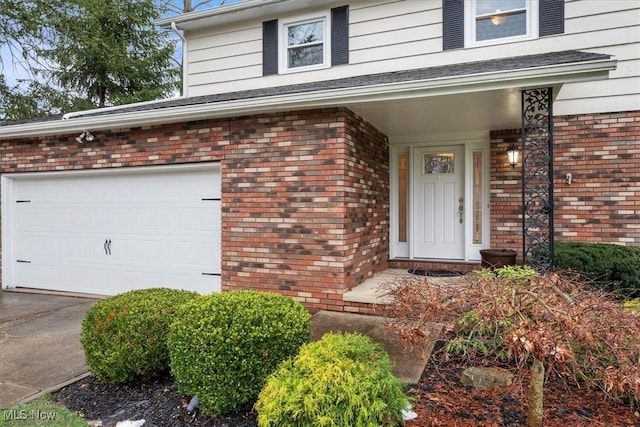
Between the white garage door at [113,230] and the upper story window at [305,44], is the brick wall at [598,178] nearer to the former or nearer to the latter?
the upper story window at [305,44]

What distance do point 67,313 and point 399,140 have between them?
5.92 m

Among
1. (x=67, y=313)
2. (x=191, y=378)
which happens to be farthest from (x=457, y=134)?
(x=67, y=313)

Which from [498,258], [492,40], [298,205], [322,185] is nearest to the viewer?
[322,185]

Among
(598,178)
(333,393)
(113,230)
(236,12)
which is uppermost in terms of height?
(236,12)

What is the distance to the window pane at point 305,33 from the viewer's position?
7.86m

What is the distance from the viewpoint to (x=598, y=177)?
610 centimetres

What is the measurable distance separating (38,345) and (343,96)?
4.38m

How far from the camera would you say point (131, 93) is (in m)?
15.9

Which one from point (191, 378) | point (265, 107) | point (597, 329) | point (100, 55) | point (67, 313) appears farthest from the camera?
point (100, 55)

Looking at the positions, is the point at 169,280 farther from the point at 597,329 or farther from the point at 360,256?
the point at 597,329

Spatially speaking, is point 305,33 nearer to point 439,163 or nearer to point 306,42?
point 306,42

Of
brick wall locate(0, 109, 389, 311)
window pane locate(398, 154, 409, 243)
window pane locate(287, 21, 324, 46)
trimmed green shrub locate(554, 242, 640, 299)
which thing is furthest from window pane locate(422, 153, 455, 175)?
window pane locate(287, 21, 324, 46)

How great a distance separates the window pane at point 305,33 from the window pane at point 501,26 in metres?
2.86

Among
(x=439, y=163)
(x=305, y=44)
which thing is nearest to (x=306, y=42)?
(x=305, y=44)
